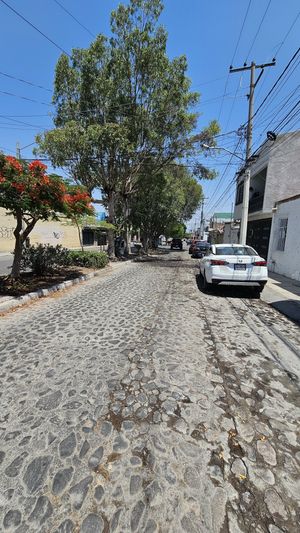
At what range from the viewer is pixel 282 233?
13992 millimetres

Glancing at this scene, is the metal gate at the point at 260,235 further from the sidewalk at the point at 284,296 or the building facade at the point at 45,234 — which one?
the building facade at the point at 45,234

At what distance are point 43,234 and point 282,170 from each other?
25780 millimetres

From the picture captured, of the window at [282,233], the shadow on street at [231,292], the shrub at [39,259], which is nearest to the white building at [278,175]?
the window at [282,233]

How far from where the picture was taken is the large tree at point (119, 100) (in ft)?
48.1

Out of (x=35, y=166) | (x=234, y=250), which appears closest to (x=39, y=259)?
(x=35, y=166)

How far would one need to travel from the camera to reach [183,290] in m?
9.40

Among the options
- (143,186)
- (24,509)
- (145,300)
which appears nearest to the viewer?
(24,509)

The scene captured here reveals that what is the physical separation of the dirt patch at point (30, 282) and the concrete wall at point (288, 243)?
9.56m

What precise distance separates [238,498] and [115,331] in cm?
340

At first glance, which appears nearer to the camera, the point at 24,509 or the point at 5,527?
the point at 5,527

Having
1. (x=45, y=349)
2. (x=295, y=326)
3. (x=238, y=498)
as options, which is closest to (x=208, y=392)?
(x=238, y=498)

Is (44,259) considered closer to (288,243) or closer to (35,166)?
(35,166)

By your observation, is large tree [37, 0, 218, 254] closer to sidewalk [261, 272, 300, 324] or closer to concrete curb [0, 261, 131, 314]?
concrete curb [0, 261, 131, 314]

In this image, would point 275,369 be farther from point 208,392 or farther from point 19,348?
point 19,348
